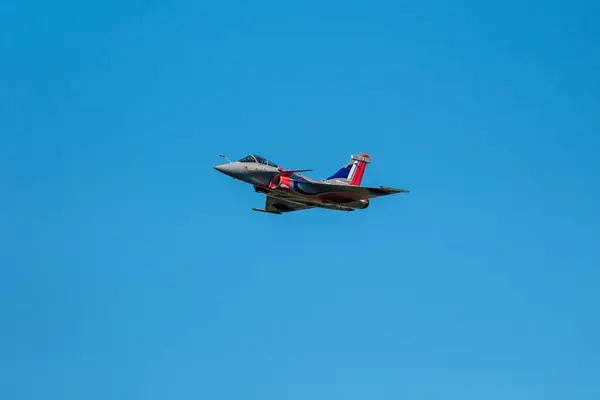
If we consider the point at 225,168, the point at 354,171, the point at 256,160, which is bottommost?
the point at 225,168

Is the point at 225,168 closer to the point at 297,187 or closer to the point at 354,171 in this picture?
the point at 297,187

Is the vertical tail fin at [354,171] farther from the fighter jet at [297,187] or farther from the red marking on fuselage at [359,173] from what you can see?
the fighter jet at [297,187]

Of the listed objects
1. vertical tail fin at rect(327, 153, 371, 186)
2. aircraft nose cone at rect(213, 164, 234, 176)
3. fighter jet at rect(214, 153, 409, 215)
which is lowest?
aircraft nose cone at rect(213, 164, 234, 176)

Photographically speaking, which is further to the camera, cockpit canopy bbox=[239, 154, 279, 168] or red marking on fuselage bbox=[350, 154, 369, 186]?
red marking on fuselage bbox=[350, 154, 369, 186]

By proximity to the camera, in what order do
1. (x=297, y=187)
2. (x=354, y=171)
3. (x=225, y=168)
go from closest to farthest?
1. (x=225, y=168)
2. (x=297, y=187)
3. (x=354, y=171)

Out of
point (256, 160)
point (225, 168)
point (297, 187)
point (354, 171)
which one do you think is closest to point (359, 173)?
point (354, 171)

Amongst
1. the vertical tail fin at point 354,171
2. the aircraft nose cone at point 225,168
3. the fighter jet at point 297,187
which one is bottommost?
the aircraft nose cone at point 225,168

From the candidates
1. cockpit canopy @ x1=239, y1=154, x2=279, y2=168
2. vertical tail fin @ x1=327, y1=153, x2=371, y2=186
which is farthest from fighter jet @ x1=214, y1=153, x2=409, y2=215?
vertical tail fin @ x1=327, y1=153, x2=371, y2=186

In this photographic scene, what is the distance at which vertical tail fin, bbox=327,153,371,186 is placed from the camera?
8181 centimetres

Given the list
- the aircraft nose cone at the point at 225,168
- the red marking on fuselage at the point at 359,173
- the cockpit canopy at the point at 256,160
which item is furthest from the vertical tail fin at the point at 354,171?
the aircraft nose cone at the point at 225,168

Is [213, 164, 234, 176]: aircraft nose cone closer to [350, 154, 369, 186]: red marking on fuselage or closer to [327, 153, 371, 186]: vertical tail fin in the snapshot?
[327, 153, 371, 186]: vertical tail fin

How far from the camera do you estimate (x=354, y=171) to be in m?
82.4

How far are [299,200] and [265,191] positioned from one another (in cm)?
320

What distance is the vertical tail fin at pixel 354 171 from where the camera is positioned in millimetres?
81812
